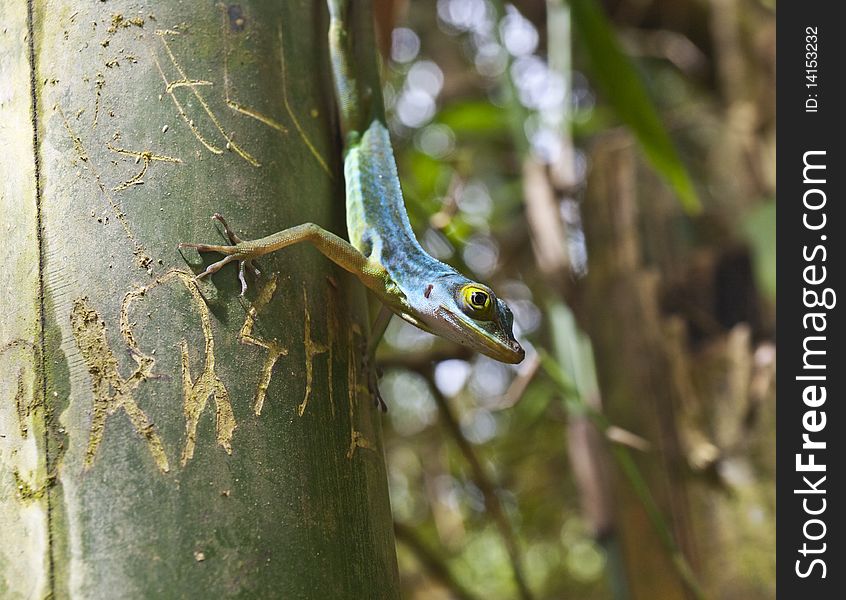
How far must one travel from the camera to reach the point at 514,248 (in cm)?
455

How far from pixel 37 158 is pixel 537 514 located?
474cm

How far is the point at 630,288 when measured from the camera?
363cm

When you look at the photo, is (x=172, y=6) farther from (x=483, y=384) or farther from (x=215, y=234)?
(x=483, y=384)

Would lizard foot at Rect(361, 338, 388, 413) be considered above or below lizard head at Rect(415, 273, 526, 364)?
below

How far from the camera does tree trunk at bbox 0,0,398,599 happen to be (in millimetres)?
1161

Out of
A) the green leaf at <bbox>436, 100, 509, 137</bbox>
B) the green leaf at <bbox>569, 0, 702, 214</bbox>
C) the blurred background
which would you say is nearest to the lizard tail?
the blurred background

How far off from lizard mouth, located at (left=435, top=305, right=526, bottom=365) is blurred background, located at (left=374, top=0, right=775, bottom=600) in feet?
1.24

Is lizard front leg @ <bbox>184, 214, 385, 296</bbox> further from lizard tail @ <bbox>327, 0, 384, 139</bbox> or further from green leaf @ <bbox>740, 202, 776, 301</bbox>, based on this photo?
green leaf @ <bbox>740, 202, 776, 301</bbox>

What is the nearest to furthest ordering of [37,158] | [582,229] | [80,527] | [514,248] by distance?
[80,527] → [37,158] → [582,229] → [514,248]

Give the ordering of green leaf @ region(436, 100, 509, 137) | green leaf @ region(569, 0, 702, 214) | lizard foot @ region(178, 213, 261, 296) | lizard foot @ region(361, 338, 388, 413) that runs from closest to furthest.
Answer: lizard foot @ region(178, 213, 261, 296), lizard foot @ region(361, 338, 388, 413), green leaf @ region(569, 0, 702, 214), green leaf @ region(436, 100, 509, 137)

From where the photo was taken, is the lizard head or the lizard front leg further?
the lizard head

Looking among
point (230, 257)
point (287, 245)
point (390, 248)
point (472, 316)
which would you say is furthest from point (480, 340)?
point (230, 257)

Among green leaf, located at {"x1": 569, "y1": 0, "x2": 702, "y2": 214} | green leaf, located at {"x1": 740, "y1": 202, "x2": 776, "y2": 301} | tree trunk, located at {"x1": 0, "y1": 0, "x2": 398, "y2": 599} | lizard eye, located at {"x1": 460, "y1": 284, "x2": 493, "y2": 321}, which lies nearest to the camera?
tree trunk, located at {"x1": 0, "y1": 0, "x2": 398, "y2": 599}
